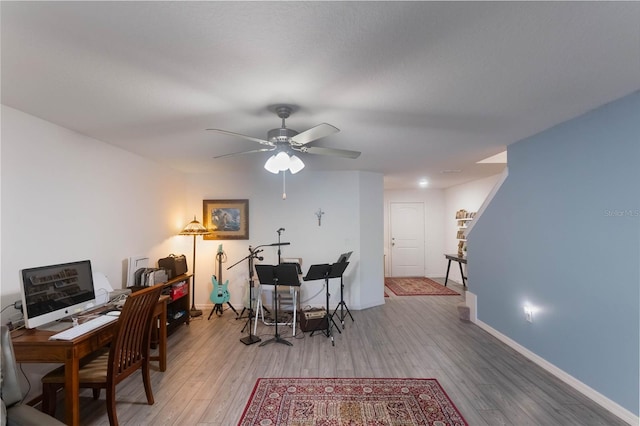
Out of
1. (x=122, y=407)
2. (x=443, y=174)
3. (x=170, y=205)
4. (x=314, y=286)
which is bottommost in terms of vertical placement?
(x=122, y=407)

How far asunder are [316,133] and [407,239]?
604 centimetres

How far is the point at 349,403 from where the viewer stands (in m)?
2.29

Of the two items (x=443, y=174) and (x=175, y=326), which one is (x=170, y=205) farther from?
(x=443, y=174)

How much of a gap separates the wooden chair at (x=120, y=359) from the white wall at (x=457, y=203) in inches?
238

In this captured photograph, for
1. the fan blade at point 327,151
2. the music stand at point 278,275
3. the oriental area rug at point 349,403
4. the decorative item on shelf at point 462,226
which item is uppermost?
the fan blade at point 327,151

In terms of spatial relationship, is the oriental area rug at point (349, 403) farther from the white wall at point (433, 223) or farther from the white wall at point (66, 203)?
the white wall at point (433, 223)

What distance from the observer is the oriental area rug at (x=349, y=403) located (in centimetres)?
211

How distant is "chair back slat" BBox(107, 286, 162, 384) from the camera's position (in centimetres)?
198

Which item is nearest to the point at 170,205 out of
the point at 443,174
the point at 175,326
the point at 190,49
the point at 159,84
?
the point at 175,326

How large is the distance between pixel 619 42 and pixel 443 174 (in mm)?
3959

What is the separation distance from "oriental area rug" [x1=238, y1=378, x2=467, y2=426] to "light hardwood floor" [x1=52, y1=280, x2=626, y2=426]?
11 centimetres

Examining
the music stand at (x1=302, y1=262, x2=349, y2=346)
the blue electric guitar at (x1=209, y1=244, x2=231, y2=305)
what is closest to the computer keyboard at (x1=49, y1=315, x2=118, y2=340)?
the music stand at (x1=302, y1=262, x2=349, y2=346)

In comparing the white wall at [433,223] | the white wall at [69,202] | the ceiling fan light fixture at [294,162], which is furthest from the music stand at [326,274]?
the white wall at [433,223]

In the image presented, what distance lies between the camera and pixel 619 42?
57.7 inches
